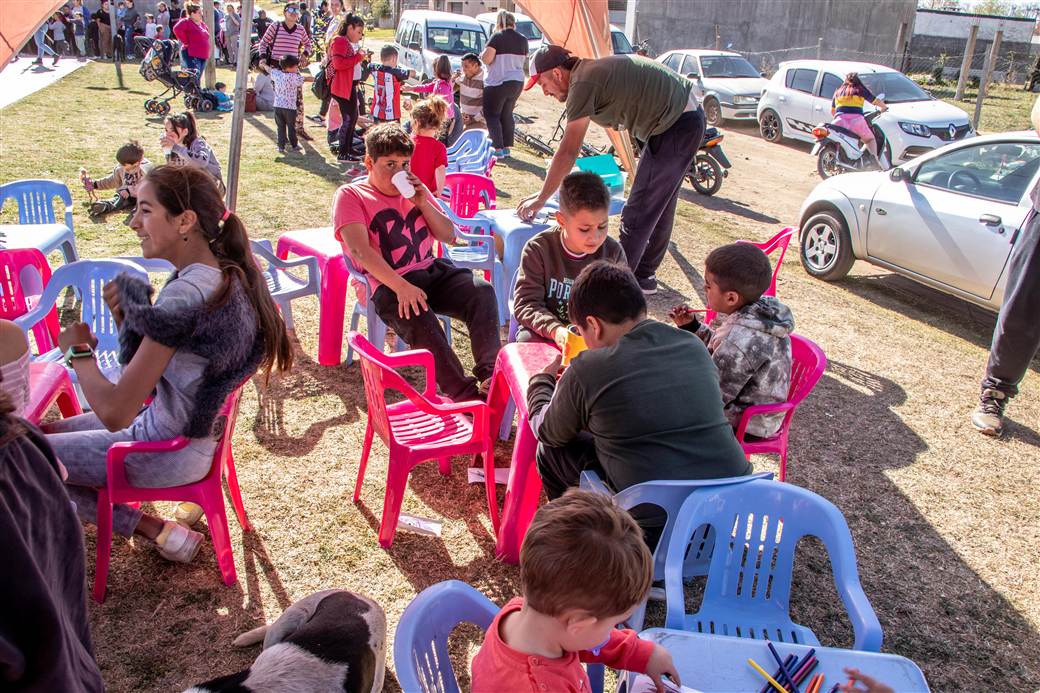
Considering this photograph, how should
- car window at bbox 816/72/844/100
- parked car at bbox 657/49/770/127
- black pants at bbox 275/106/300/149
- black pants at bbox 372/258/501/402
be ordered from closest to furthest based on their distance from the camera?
black pants at bbox 372/258/501/402
black pants at bbox 275/106/300/149
car window at bbox 816/72/844/100
parked car at bbox 657/49/770/127

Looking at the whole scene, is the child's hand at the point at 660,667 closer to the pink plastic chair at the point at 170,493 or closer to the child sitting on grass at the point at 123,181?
the pink plastic chair at the point at 170,493

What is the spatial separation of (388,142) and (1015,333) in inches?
149

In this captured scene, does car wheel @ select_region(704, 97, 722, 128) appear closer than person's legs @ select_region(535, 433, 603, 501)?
No

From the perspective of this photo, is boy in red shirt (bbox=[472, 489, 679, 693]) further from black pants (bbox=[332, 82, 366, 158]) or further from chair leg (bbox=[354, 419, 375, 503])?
black pants (bbox=[332, 82, 366, 158])

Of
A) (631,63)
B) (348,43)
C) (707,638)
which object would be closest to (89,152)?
(348,43)

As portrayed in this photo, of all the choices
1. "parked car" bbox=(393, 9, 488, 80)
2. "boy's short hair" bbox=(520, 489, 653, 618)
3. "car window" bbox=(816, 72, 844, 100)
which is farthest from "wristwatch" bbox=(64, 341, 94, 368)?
"parked car" bbox=(393, 9, 488, 80)

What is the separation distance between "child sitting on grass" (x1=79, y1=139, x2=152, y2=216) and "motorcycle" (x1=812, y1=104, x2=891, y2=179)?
9.32 meters

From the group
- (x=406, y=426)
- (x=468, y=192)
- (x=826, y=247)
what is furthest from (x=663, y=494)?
(x=826, y=247)

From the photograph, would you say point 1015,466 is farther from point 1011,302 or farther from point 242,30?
point 242,30

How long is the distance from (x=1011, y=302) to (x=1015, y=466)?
0.95m

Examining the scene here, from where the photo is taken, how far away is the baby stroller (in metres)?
13.7

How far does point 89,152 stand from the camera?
10.0 m

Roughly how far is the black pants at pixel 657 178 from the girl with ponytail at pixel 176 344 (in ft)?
10.4

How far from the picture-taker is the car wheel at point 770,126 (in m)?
14.9
